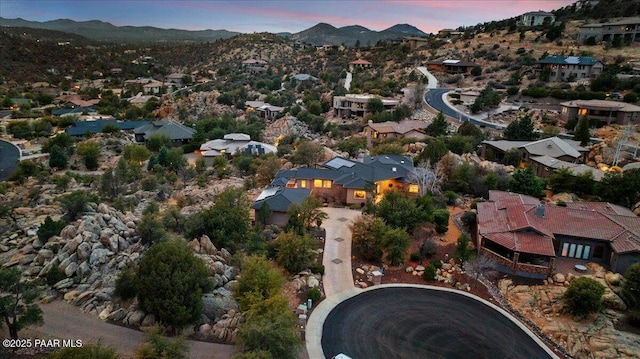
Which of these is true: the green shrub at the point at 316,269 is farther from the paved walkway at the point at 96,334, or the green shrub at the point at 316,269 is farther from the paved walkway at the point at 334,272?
the paved walkway at the point at 96,334

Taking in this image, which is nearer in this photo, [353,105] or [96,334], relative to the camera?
[96,334]

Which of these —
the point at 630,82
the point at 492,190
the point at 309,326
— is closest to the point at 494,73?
the point at 630,82

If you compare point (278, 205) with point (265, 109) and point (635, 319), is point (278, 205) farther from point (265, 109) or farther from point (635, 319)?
point (265, 109)

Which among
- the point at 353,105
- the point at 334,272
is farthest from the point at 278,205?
the point at 353,105

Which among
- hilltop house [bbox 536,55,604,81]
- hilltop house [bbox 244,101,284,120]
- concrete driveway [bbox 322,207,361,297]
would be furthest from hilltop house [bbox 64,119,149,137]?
hilltop house [bbox 536,55,604,81]

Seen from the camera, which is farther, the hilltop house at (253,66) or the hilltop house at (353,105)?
the hilltop house at (253,66)

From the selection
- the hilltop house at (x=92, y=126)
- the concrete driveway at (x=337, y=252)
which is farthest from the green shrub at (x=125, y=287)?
the hilltop house at (x=92, y=126)
